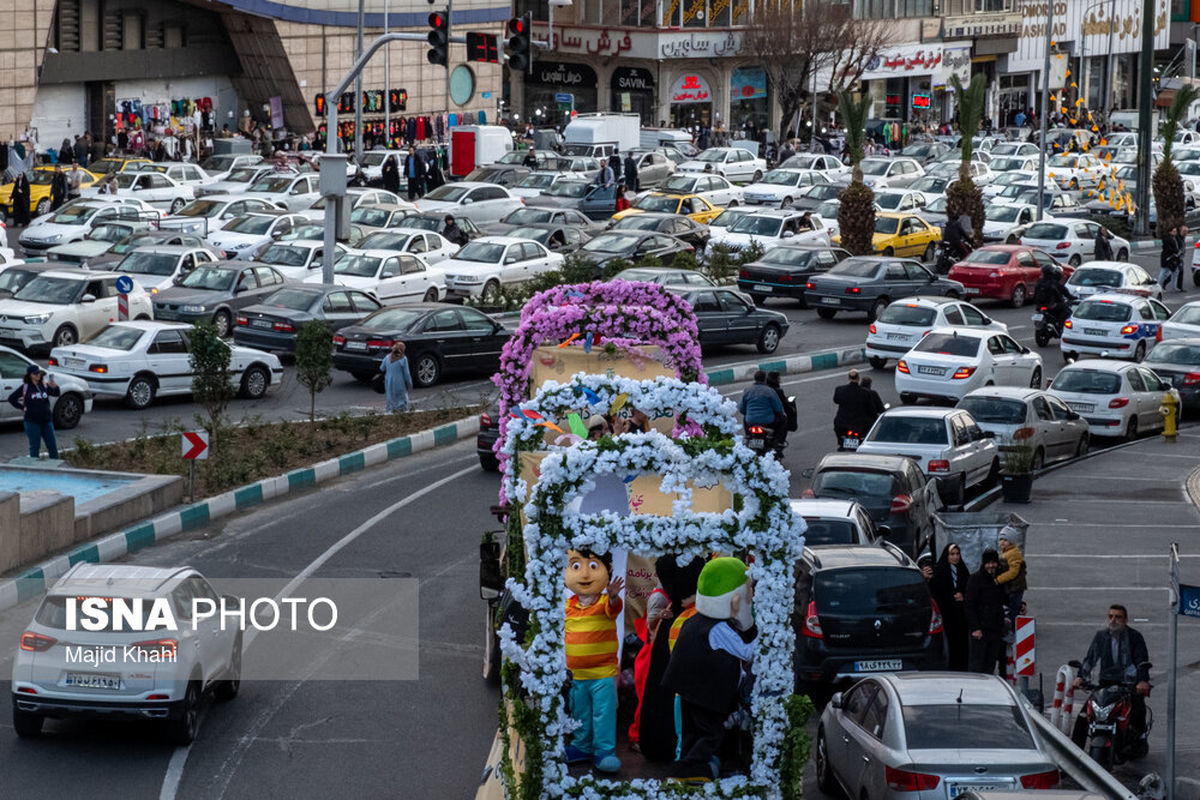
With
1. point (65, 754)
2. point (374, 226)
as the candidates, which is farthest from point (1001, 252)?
point (65, 754)

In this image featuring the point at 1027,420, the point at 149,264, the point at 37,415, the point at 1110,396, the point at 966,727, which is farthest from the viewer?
the point at 149,264

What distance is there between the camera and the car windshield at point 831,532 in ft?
60.2

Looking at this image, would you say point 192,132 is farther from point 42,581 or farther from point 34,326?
point 42,581

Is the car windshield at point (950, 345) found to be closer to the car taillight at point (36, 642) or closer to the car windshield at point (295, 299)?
the car windshield at point (295, 299)

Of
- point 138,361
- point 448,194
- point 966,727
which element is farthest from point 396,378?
point 448,194

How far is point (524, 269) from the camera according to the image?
3944 centimetres

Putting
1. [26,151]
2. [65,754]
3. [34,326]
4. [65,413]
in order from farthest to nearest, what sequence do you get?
1. [26,151]
2. [34,326]
3. [65,413]
4. [65,754]

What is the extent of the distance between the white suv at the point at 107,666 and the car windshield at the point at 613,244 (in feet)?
86.6

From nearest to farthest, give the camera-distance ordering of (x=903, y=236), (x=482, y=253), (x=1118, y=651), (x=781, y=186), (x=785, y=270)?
(x=1118, y=651) < (x=785, y=270) < (x=482, y=253) < (x=903, y=236) < (x=781, y=186)

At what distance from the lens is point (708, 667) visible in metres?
10.2

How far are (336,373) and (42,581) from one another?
13.7 m

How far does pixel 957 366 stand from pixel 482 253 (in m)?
13.2

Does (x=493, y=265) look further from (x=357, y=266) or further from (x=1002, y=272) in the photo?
(x=1002, y=272)

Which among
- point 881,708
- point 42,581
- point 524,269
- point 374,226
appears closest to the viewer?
point 881,708
